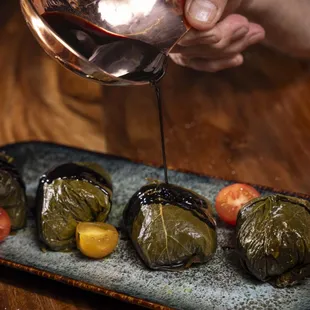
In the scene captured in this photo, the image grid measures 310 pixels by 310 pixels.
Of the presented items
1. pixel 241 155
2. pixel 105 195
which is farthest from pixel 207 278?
pixel 241 155

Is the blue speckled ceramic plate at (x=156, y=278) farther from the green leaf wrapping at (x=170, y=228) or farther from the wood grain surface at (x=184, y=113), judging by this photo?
the wood grain surface at (x=184, y=113)

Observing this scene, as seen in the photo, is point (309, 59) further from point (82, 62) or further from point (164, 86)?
point (82, 62)

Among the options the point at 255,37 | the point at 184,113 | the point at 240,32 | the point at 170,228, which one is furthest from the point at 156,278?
the point at 184,113

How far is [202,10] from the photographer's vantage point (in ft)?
5.96

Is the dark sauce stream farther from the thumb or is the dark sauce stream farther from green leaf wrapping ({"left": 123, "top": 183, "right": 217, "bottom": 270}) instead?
green leaf wrapping ({"left": 123, "top": 183, "right": 217, "bottom": 270})

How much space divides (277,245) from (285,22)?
4.19 feet

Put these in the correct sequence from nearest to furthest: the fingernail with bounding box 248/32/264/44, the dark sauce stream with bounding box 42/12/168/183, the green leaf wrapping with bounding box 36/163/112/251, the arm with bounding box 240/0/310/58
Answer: the dark sauce stream with bounding box 42/12/168/183
the green leaf wrapping with bounding box 36/163/112/251
the fingernail with bounding box 248/32/264/44
the arm with bounding box 240/0/310/58

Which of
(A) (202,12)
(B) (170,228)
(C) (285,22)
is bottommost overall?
(B) (170,228)

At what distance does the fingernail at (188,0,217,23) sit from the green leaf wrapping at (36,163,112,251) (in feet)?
2.01

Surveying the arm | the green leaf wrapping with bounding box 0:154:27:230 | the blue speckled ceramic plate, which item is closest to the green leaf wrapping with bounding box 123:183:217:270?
the blue speckled ceramic plate

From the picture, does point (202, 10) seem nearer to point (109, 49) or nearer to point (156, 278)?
point (109, 49)

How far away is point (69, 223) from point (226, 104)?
47.0 inches

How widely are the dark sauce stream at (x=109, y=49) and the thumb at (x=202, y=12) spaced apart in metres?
0.13

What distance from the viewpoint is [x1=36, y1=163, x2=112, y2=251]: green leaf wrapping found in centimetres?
200
